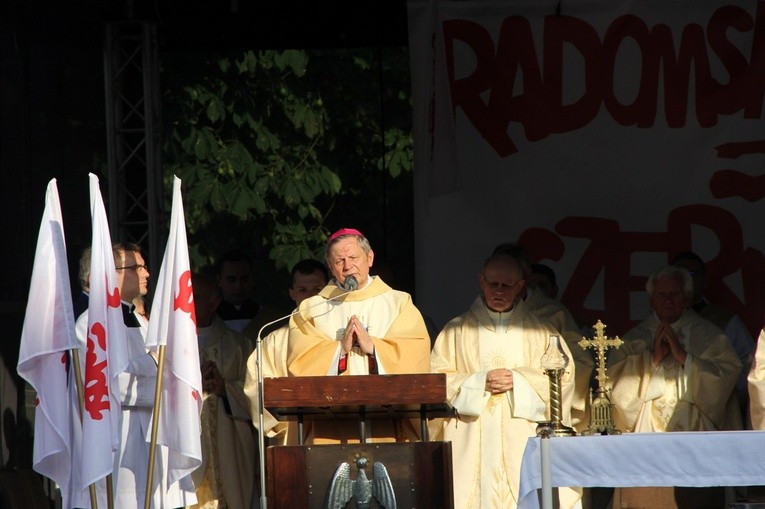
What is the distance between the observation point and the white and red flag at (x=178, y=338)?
284 inches

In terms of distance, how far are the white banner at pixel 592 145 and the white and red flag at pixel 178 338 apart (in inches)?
159

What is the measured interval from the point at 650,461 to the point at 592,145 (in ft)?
18.1

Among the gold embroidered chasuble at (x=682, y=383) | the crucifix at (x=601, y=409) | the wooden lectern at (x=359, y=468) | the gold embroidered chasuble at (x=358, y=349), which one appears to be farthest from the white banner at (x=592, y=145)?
the crucifix at (x=601, y=409)

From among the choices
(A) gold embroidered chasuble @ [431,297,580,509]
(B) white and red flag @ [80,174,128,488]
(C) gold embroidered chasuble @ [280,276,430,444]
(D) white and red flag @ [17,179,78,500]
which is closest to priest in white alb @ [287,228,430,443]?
(C) gold embroidered chasuble @ [280,276,430,444]

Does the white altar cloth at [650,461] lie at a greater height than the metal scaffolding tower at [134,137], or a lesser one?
lesser

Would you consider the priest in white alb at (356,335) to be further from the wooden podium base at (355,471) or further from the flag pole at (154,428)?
the flag pole at (154,428)

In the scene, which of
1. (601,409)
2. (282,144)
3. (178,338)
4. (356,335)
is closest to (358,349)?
(356,335)

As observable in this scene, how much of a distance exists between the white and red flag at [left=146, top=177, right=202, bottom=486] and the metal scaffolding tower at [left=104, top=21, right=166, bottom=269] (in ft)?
9.56

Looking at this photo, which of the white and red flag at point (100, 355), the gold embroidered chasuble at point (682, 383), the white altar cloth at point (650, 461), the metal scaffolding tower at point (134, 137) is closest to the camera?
the white altar cloth at point (650, 461)

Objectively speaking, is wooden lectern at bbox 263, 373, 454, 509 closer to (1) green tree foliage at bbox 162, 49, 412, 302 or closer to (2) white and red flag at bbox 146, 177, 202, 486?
(2) white and red flag at bbox 146, 177, 202, 486

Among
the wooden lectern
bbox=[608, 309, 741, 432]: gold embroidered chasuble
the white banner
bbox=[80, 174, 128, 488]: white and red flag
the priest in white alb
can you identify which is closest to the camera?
bbox=[80, 174, 128, 488]: white and red flag

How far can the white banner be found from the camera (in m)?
11.1

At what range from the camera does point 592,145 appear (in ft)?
37.1

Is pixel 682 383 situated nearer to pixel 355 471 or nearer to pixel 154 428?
pixel 355 471
